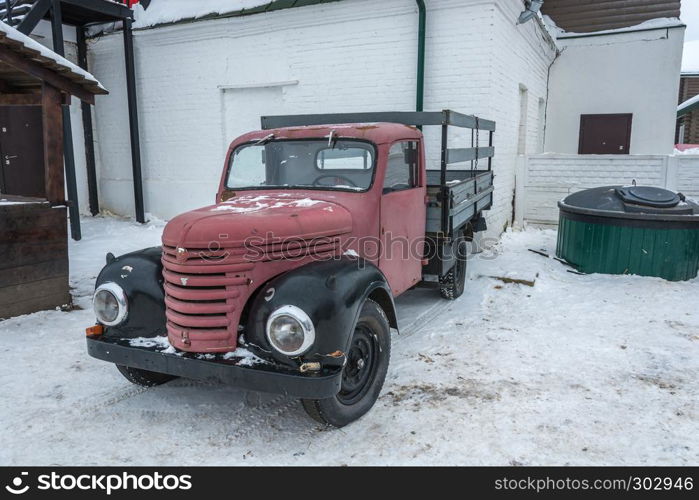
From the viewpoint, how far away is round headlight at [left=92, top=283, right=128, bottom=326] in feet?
10.5

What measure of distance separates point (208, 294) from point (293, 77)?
6.82 metres

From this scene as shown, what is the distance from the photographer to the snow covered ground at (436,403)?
2885 millimetres

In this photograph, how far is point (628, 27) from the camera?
477 inches

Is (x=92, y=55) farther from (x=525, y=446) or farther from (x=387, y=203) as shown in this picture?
(x=525, y=446)

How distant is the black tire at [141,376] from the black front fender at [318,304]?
44.0 inches

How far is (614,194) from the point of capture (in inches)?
271

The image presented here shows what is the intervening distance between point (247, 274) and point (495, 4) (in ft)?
20.6

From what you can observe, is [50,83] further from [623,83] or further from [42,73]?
[623,83]

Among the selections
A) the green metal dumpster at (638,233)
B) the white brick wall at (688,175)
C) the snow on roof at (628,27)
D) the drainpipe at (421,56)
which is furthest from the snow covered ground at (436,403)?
the snow on roof at (628,27)

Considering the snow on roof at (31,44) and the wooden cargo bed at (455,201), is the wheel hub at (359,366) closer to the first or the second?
the wooden cargo bed at (455,201)

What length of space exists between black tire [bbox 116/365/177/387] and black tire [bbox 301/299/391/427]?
131 centimetres

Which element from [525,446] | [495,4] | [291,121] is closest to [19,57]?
[291,121]

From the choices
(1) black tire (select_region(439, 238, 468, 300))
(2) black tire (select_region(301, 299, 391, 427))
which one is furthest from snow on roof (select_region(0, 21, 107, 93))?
(1) black tire (select_region(439, 238, 468, 300))

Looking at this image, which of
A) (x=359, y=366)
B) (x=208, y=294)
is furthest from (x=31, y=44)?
(x=359, y=366)
